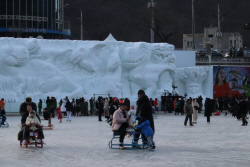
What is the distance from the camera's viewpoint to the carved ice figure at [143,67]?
36594mm

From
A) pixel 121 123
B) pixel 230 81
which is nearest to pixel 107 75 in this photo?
pixel 230 81

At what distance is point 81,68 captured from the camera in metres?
36.0

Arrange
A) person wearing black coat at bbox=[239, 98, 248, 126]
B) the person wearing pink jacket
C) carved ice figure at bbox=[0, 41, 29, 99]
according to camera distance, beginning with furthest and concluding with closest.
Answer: carved ice figure at bbox=[0, 41, 29, 99], person wearing black coat at bbox=[239, 98, 248, 126], the person wearing pink jacket

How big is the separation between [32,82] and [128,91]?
6.71 m

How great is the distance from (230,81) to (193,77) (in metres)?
3.56

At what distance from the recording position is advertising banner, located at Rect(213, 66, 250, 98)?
39.6 m

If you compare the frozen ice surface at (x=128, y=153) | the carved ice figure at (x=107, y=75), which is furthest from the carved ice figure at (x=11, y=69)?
the frozen ice surface at (x=128, y=153)

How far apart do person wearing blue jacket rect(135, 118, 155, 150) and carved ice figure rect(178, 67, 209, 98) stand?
26.0m

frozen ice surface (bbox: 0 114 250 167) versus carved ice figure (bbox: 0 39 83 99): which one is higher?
carved ice figure (bbox: 0 39 83 99)

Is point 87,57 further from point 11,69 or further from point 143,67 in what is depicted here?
point 11,69

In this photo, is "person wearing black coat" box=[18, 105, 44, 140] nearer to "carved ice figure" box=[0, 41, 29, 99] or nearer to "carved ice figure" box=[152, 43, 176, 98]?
"carved ice figure" box=[0, 41, 29, 99]

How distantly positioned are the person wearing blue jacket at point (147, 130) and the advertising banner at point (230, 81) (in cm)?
2756

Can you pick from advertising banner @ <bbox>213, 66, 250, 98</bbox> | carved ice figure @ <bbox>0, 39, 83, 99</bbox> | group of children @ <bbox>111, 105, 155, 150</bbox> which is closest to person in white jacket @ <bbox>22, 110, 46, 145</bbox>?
group of children @ <bbox>111, 105, 155, 150</bbox>

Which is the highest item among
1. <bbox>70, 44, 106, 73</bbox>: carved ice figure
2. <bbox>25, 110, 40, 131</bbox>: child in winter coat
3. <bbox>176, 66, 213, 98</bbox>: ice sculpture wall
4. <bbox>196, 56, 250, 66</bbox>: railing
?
<bbox>196, 56, 250, 66</bbox>: railing
